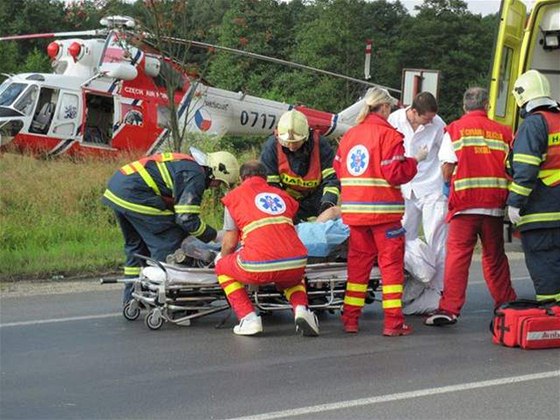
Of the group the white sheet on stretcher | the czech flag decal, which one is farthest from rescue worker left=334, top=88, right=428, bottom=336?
the czech flag decal

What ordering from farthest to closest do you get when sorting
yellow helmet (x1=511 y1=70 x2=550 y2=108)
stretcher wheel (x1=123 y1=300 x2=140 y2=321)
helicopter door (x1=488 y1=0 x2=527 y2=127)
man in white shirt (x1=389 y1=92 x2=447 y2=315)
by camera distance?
helicopter door (x1=488 y1=0 x2=527 y2=127)
man in white shirt (x1=389 y1=92 x2=447 y2=315)
stretcher wheel (x1=123 y1=300 x2=140 y2=321)
yellow helmet (x1=511 y1=70 x2=550 y2=108)

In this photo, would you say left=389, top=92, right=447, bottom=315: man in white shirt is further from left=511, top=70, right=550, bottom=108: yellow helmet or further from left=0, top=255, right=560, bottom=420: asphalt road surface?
left=511, top=70, right=550, bottom=108: yellow helmet

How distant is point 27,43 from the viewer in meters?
54.5

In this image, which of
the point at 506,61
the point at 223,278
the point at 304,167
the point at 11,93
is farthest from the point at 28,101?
the point at 223,278

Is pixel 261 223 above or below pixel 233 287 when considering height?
above

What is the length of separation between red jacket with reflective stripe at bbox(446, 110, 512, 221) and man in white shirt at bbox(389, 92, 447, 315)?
0.75 m

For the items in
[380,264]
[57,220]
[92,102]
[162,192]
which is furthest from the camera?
[92,102]

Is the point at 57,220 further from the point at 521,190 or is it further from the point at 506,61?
the point at 521,190

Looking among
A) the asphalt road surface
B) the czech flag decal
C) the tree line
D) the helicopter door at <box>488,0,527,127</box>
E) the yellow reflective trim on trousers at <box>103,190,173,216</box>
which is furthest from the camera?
the tree line

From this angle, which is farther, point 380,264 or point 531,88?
point 380,264

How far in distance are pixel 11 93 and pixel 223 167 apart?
12844 millimetres

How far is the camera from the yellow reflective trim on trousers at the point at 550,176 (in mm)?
7016

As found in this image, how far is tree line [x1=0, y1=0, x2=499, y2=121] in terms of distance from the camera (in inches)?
1811

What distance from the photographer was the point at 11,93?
63.3 feet
